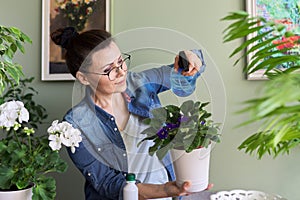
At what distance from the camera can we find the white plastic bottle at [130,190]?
1099mm

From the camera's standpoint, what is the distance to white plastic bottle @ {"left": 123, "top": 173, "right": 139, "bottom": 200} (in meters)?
1.10

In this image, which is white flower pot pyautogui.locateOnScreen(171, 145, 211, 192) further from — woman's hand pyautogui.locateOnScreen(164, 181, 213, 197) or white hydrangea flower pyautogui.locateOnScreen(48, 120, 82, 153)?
white hydrangea flower pyautogui.locateOnScreen(48, 120, 82, 153)

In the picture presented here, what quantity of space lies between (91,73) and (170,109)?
1.07ft

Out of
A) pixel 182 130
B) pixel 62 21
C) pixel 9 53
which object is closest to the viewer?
pixel 182 130

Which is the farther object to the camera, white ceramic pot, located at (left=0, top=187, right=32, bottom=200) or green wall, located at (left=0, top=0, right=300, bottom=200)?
green wall, located at (left=0, top=0, right=300, bottom=200)

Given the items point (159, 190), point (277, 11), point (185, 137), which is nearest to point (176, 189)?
point (159, 190)

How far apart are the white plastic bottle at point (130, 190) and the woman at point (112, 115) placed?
0.12 feet

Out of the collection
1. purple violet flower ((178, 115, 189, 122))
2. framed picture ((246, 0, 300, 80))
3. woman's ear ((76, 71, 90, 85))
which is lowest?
purple violet flower ((178, 115, 189, 122))

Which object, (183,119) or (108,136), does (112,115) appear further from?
(183,119)

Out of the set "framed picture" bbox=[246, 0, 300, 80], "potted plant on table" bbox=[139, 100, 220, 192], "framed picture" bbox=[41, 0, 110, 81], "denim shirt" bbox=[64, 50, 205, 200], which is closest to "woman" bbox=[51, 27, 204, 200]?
"denim shirt" bbox=[64, 50, 205, 200]

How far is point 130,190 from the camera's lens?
110 cm

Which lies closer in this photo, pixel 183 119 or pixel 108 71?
pixel 183 119

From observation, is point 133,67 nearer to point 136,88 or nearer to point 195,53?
point 136,88

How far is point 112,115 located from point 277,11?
0.78 metres
